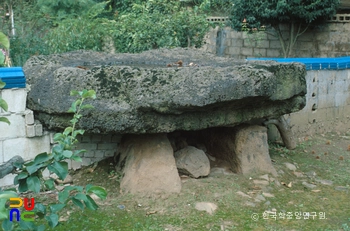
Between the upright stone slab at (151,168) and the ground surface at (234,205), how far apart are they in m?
0.11

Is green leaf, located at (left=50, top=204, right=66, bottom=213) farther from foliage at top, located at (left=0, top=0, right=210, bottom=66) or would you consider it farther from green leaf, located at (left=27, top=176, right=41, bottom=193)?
foliage at top, located at (left=0, top=0, right=210, bottom=66)

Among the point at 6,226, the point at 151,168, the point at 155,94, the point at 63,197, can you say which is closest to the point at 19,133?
the point at 151,168

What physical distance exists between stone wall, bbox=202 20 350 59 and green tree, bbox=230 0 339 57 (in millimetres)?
257

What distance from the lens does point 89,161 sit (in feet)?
16.9

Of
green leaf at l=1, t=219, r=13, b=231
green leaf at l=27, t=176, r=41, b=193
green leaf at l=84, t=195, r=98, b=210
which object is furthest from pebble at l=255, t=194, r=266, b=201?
green leaf at l=1, t=219, r=13, b=231

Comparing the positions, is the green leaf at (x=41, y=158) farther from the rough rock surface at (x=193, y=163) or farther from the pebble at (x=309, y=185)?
the pebble at (x=309, y=185)

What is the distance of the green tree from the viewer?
10.0m

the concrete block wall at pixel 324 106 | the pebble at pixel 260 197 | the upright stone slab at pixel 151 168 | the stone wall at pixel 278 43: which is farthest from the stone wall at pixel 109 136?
the stone wall at pixel 278 43

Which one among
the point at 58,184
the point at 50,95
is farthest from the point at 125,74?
the point at 58,184

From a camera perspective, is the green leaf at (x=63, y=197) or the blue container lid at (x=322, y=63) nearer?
the green leaf at (x=63, y=197)

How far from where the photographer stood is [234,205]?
13.9ft

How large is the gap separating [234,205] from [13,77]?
221 centimetres

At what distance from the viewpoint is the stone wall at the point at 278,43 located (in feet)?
35.1

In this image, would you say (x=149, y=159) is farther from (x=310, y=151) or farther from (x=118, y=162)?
(x=310, y=151)
